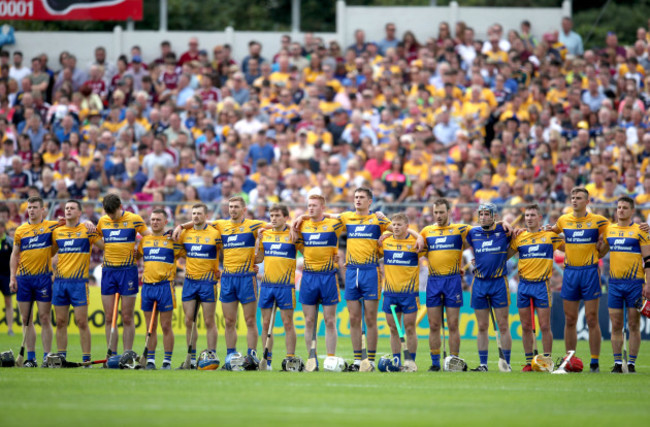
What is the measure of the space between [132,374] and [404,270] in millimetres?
4493

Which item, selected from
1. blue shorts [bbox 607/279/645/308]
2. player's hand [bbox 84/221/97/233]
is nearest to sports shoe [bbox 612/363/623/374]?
blue shorts [bbox 607/279/645/308]

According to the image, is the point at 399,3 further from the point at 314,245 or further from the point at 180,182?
the point at 314,245

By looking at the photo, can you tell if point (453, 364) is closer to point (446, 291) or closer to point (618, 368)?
point (446, 291)

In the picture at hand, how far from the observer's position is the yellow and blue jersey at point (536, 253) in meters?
15.7

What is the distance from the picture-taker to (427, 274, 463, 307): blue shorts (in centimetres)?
1555

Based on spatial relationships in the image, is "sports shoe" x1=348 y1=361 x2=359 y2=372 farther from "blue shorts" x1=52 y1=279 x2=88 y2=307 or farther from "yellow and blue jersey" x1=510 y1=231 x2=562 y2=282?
"blue shorts" x1=52 y1=279 x2=88 y2=307

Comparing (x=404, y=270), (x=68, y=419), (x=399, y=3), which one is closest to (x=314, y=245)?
(x=404, y=270)

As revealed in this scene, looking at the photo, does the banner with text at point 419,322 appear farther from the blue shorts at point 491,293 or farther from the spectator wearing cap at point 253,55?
the spectator wearing cap at point 253,55

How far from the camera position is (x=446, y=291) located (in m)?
15.6

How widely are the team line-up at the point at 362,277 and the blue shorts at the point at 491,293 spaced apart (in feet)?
0.06

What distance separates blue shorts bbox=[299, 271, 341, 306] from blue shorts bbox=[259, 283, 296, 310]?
0.20m

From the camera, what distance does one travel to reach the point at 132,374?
46.3 feet

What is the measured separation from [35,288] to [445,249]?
6.70 metres

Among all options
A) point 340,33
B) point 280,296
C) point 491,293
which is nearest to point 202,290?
point 280,296
